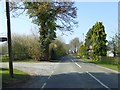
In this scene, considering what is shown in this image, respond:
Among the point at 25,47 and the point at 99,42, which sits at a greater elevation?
the point at 99,42

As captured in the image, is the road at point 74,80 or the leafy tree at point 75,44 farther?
the leafy tree at point 75,44

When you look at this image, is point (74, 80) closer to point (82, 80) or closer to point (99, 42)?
point (82, 80)

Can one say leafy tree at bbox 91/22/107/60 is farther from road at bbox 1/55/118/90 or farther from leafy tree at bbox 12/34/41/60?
road at bbox 1/55/118/90

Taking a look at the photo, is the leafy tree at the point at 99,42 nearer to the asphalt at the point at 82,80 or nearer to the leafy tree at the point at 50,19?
the leafy tree at the point at 50,19

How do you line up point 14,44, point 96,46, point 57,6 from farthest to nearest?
point 96,46
point 14,44
point 57,6

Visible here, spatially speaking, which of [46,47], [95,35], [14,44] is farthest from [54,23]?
[95,35]

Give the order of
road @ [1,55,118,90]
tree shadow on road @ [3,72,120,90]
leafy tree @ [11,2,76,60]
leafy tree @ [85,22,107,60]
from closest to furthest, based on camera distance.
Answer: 1. tree shadow on road @ [3,72,120,90]
2. road @ [1,55,118,90]
3. leafy tree @ [11,2,76,60]
4. leafy tree @ [85,22,107,60]

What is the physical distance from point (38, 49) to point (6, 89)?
44.9m

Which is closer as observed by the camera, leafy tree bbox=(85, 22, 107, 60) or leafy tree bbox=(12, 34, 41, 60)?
leafy tree bbox=(12, 34, 41, 60)

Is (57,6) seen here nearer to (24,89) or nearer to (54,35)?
(54,35)

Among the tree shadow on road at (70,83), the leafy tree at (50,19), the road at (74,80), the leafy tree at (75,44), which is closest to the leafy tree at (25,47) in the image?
the leafy tree at (50,19)

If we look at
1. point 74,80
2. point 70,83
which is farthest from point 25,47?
point 70,83

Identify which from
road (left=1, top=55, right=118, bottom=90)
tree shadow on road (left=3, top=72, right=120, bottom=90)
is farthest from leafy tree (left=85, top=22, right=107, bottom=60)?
tree shadow on road (left=3, top=72, right=120, bottom=90)

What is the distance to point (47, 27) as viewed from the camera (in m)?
59.1
